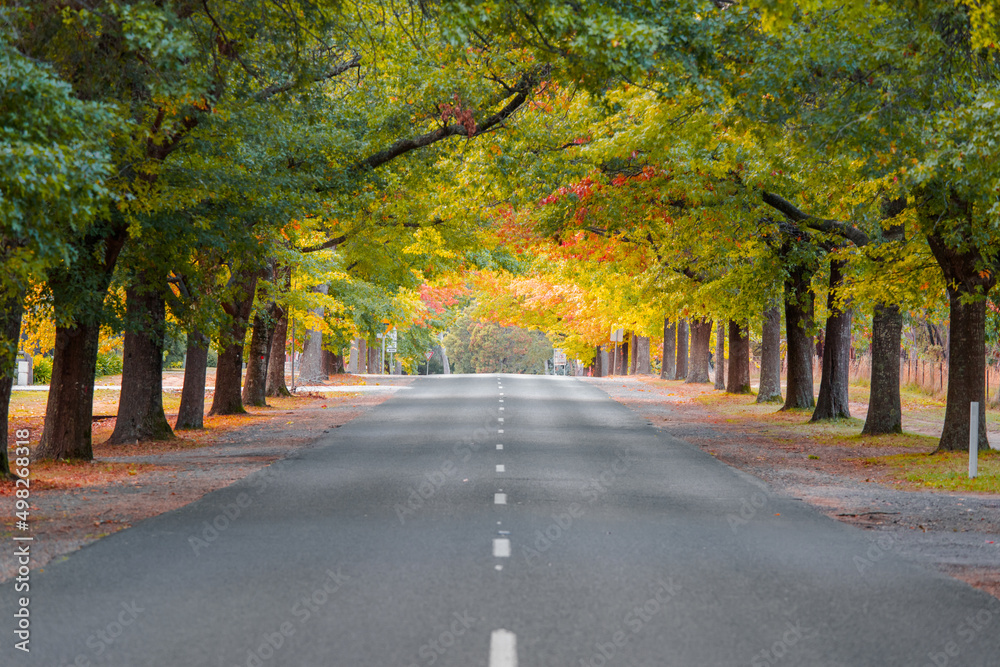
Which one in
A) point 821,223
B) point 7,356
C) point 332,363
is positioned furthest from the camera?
point 332,363

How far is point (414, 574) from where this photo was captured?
27.8ft

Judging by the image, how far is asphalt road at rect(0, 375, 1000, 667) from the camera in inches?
252

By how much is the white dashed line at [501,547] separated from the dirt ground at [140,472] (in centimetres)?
362

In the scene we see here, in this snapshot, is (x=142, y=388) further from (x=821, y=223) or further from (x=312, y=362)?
(x=312, y=362)

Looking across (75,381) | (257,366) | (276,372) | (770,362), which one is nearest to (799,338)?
(770,362)

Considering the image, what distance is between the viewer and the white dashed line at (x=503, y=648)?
6.08 metres

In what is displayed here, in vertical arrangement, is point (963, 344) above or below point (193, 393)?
above

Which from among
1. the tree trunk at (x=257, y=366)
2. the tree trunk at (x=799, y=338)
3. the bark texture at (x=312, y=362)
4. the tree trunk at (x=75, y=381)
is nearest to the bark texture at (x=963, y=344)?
the tree trunk at (x=799, y=338)

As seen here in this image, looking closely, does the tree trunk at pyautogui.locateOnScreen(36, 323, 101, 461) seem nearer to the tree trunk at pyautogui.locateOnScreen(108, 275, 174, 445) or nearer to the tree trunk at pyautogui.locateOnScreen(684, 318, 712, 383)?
the tree trunk at pyautogui.locateOnScreen(108, 275, 174, 445)

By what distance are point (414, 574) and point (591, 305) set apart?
1915 inches

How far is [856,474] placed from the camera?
17.1m

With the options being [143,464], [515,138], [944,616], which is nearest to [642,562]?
[944,616]

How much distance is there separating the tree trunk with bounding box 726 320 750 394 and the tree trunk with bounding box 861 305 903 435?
53.8 ft

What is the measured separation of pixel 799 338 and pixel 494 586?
82.5 feet
